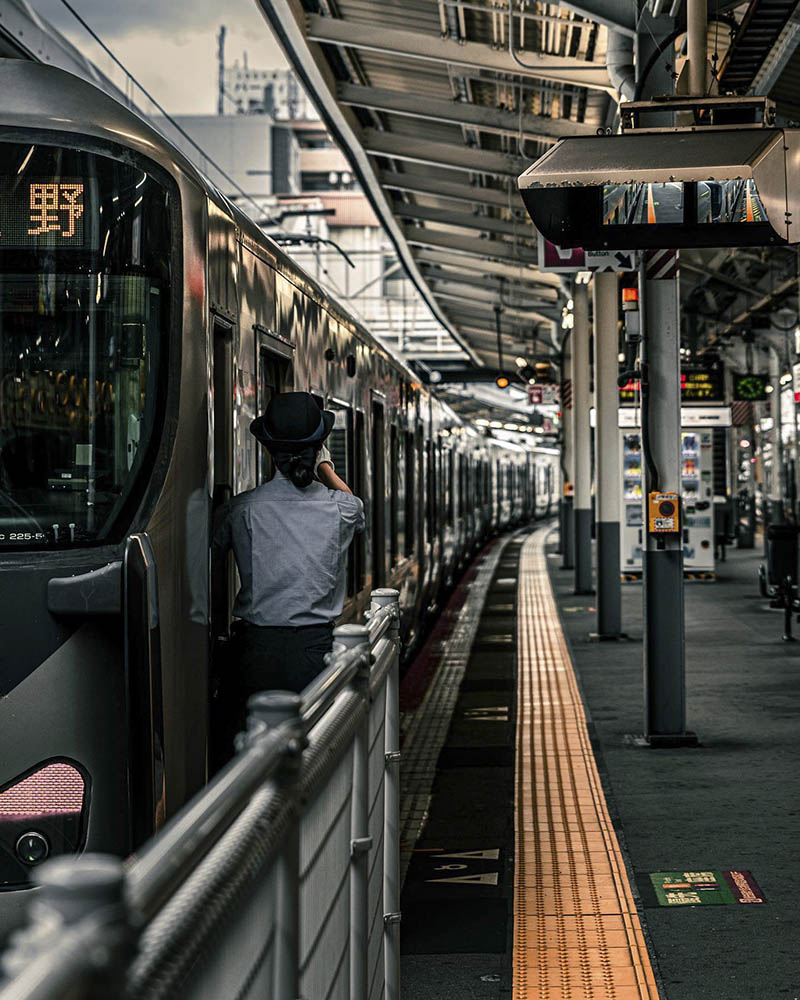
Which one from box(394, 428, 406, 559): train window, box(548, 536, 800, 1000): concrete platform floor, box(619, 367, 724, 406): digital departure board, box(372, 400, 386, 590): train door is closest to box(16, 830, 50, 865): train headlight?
box(548, 536, 800, 1000): concrete platform floor

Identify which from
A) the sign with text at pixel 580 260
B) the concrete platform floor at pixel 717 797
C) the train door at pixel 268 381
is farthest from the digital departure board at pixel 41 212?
the sign with text at pixel 580 260

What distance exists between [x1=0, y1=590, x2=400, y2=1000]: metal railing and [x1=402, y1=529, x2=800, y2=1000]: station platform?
1055 millimetres

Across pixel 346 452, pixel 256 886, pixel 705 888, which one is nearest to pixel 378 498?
pixel 346 452

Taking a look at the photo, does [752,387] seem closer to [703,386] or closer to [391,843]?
[703,386]

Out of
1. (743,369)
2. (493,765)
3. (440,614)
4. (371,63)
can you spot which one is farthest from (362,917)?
(743,369)

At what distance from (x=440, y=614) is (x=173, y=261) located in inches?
541

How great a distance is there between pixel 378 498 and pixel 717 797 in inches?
146

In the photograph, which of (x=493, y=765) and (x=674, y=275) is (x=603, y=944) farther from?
(x=674, y=275)

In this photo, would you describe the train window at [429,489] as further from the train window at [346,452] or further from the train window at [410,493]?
the train window at [346,452]

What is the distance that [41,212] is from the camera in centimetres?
420

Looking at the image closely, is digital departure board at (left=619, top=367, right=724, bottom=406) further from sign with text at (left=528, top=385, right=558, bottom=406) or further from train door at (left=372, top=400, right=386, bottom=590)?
train door at (left=372, top=400, right=386, bottom=590)

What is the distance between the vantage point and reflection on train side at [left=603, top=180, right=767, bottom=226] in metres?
5.97

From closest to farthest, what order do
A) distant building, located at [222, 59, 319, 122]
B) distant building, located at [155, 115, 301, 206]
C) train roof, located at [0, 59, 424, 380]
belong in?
train roof, located at [0, 59, 424, 380]
distant building, located at [155, 115, 301, 206]
distant building, located at [222, 59, 319, 122]

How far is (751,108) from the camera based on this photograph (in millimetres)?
5902
